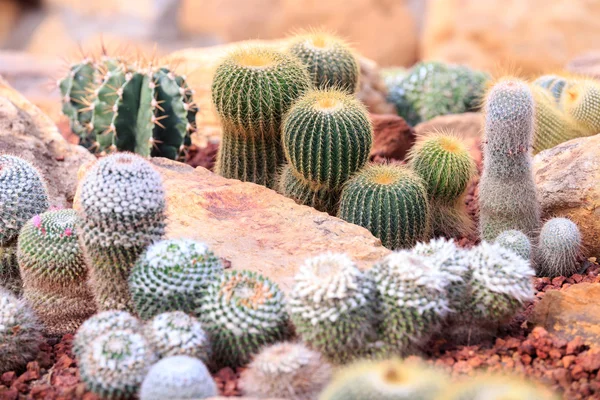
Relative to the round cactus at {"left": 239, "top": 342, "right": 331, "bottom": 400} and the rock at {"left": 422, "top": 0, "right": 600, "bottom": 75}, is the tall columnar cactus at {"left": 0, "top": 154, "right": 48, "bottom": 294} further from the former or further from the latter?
the rock at {"left": 422, "top": 0, "right": 600, "bottom": 75}

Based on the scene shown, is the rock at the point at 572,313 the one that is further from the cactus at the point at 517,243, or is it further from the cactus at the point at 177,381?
the cactus at the point at 177,381

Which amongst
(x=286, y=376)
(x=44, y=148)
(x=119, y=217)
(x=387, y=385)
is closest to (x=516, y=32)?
(x=44, y=148)

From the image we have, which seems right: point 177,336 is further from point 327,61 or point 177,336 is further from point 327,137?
point 327,61

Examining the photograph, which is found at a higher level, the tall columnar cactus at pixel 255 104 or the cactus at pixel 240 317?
the tall columnar cactus at pixel 255 104

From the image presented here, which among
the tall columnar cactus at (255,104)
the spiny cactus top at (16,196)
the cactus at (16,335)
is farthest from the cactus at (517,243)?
the spiny cactus top at (16,196)

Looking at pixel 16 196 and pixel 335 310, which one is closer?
pixel 335 310

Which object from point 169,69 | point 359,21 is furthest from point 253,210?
point 359,21
